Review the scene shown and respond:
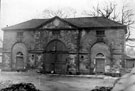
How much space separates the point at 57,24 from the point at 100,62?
5.70 metres

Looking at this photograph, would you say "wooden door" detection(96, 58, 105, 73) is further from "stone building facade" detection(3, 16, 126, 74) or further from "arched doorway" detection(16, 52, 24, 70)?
"arched doorway" detection(16, 52, 24, 70)

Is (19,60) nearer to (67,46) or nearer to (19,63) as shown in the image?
(19,63)

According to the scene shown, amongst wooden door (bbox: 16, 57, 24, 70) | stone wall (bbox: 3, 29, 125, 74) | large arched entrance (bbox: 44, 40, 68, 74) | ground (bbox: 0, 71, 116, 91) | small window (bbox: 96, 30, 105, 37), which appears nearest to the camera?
ground (bbox: 0, 71, 116, 91)

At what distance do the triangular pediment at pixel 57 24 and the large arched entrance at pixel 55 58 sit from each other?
5.20 feet

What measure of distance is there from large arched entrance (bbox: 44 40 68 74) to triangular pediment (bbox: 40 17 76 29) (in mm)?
1584

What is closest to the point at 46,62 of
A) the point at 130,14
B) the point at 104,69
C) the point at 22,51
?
the point at 22,51

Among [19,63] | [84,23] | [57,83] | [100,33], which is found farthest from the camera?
[84,23]

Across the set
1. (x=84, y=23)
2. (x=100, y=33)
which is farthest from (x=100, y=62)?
(x=84, y=23)

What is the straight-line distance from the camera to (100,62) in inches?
778

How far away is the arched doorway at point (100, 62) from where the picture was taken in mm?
19594

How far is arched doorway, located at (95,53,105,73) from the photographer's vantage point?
19594 mm

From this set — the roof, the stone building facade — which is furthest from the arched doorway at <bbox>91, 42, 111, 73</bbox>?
the roof

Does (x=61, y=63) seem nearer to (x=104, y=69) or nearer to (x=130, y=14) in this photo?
(x=104, y=69)

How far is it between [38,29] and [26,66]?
13.0ft
